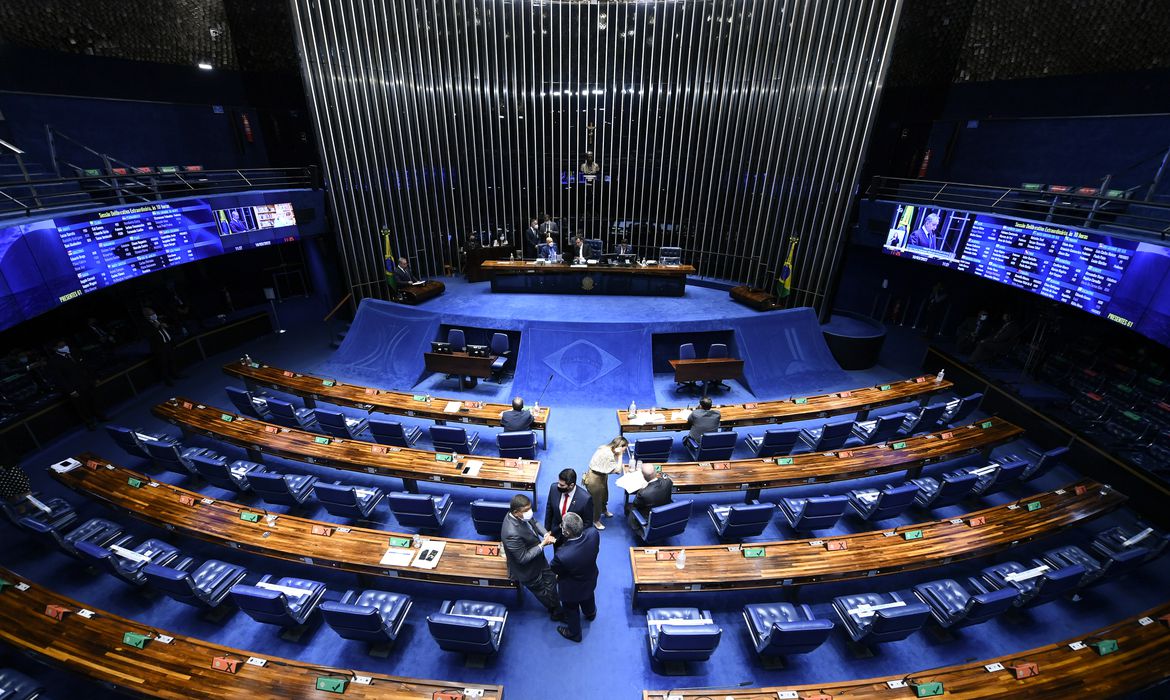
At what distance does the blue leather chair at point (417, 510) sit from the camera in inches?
222

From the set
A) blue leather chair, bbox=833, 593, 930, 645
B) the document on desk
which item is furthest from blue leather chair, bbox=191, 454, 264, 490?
blue leather chair, bbox=833, 593, 930, 645

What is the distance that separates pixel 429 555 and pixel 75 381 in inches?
351

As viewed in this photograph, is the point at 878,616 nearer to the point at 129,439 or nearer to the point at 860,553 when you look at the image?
the point at 860,553

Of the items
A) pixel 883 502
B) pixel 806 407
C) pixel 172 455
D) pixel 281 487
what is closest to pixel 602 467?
pixel 883 502

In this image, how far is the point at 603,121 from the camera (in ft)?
48.7

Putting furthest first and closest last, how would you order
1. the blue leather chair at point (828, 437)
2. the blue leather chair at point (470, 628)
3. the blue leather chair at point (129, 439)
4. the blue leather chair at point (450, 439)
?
the blue leather chair at point (828, 437), the blue leather chair at point (450, 439), the blue leather chair at point (129, 439), the blue leather chair at point (470, 628)

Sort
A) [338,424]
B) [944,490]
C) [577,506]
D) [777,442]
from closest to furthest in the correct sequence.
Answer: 1. [577,506]
2. [944,490]
3. [777,442]
4. [338,424]

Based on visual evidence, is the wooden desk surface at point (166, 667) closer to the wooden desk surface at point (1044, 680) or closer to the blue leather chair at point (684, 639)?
the blue leather chair at point (684, 639)

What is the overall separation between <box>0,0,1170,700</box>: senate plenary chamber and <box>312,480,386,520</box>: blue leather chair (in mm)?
50

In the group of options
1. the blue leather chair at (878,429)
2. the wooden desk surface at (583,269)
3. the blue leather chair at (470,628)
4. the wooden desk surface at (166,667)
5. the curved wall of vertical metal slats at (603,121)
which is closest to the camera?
the wooden desk surface at (166,667)


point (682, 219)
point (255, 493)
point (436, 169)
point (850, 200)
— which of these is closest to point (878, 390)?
point (850, 200)

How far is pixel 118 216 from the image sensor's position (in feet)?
26.8

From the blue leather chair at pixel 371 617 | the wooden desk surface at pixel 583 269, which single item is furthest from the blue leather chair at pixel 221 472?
the wooden desk surface at pixel 583 269

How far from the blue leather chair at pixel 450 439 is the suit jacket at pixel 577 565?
341cm
